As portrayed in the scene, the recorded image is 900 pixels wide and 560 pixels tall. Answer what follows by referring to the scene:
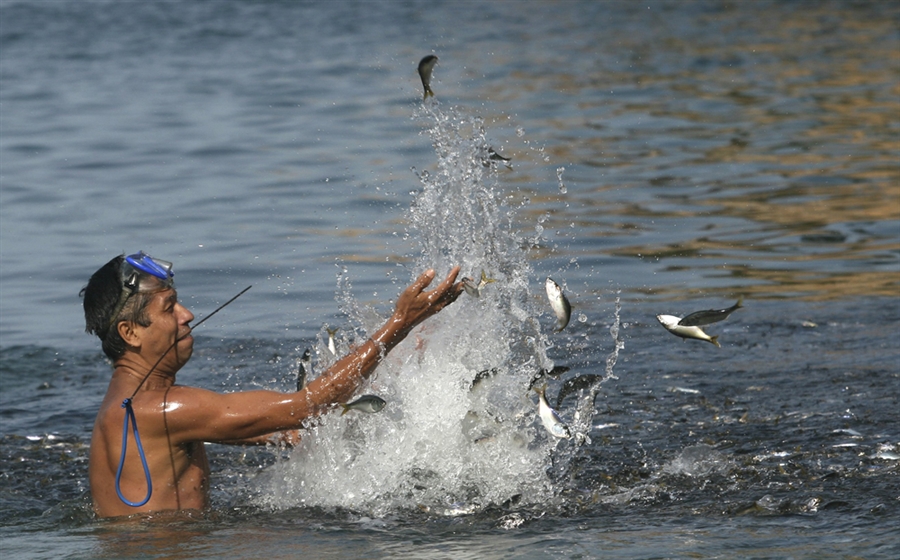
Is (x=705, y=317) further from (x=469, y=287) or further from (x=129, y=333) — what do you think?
(x=129, y=333)

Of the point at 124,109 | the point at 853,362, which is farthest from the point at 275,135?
the point at 853,362

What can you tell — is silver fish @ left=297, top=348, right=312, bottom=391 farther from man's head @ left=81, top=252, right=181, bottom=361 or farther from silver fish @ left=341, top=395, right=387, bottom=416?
man's head @ left=81, top=252, right=181, bottom=361

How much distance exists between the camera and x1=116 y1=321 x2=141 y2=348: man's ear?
6.11 m

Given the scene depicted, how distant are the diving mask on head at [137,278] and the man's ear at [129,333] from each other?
0.15 feet

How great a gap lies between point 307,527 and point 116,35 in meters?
30.2

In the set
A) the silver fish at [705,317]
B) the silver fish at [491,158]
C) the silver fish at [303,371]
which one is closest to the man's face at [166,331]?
the silver fish at [303,371]

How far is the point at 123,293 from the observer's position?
6078 mm

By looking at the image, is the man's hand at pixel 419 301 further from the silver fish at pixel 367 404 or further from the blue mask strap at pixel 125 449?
the blue mask strap at pixel 125 449

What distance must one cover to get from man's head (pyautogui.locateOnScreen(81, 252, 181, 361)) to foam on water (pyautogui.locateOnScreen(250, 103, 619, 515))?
46.7 inches

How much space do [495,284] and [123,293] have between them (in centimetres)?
Answer: 253

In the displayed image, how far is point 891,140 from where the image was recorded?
19438mm

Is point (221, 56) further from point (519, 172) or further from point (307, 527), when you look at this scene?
point (307, 527)

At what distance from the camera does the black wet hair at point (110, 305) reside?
20.0ft

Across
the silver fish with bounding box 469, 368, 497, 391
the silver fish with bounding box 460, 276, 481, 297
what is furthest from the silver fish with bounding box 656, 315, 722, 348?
the silver fish with bounding box 460, 276, 481, 297
